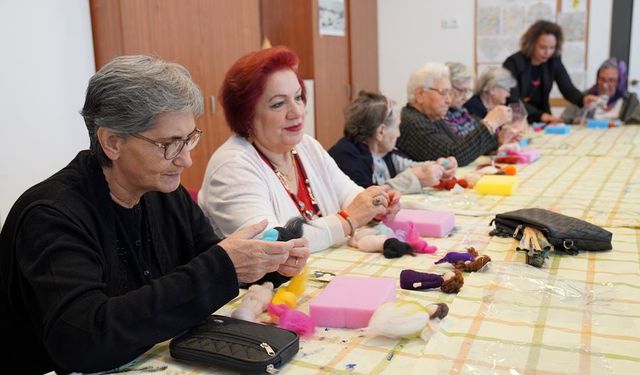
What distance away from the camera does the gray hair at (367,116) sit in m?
2.72

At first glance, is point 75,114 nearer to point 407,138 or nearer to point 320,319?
point 407,138

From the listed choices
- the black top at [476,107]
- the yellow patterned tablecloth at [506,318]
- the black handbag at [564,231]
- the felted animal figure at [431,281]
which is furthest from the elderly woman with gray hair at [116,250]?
the black top at [476,107]

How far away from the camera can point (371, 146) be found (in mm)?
2857

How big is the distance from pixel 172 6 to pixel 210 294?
9.40 ft

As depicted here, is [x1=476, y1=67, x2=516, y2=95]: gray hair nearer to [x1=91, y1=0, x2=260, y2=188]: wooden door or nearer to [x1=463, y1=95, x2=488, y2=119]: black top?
[x1=463, y1=95, x2=488, y2=119]: black top

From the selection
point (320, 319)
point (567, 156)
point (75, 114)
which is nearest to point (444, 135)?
point (567, 156)

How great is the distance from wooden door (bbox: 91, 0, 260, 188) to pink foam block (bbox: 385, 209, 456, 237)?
78.5 inches

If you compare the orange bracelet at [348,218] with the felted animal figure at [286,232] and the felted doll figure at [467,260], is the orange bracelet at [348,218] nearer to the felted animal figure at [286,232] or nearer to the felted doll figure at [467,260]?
the felted animal figure at [286,232]

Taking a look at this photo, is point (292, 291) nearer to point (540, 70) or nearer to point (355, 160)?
point (355, 160)

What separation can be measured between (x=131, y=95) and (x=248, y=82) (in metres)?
0.84

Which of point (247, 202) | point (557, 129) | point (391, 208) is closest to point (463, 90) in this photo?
point (557, 129)

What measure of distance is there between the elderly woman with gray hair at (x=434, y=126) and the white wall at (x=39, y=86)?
6.07ft

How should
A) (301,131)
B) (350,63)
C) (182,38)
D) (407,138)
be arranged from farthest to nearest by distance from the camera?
1. (350,63)
2. (182,38)
3. (407,138)
4. (301,131)

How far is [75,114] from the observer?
3182 millimetres
